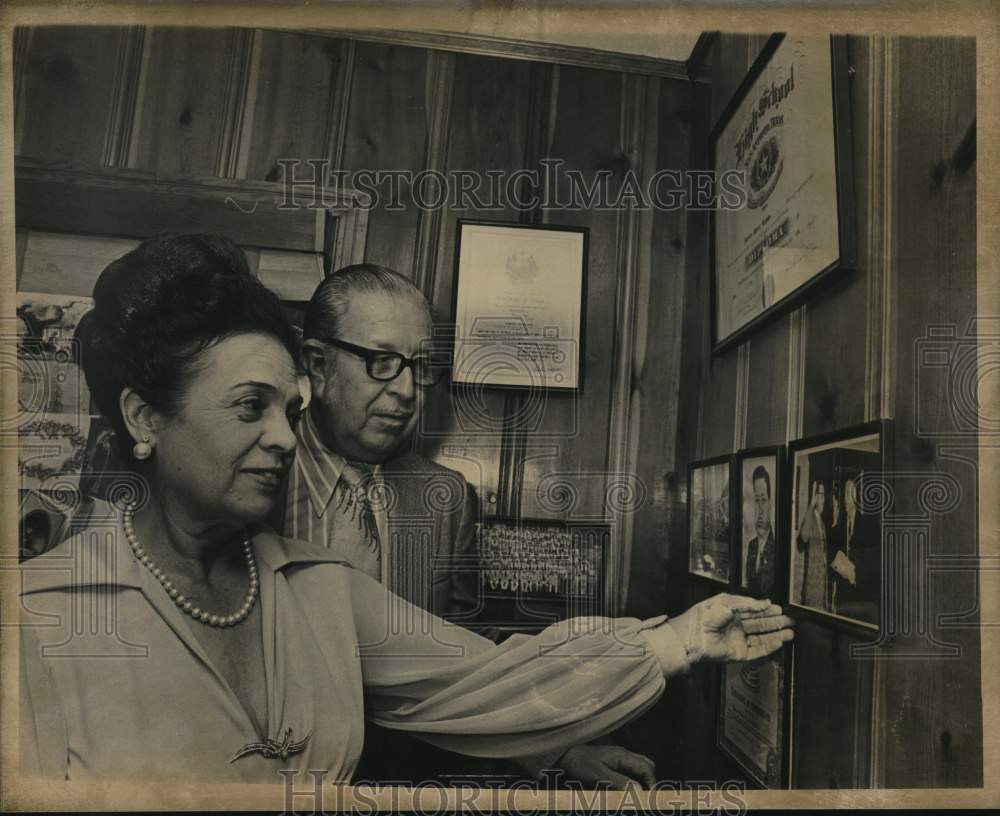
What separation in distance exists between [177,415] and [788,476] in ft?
3.25

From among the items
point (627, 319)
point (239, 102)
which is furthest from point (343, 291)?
point (627, 319)

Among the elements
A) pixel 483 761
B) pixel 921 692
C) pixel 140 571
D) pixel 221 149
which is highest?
pixel 221 149

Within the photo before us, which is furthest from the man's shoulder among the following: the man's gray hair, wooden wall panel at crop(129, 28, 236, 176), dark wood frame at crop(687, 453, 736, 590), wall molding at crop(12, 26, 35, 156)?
wall molding at crop(12, 26, 35, 156)

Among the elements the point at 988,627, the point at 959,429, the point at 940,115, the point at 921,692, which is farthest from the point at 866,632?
the point at 940,115

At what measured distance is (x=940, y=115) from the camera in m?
1.36

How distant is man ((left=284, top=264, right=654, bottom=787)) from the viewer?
4.77 feet

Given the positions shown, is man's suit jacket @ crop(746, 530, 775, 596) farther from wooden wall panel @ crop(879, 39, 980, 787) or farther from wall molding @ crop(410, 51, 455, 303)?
wall molding @ crop(410, 51, 455, 303)

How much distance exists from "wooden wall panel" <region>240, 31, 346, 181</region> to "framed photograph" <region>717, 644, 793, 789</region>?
1.11 meters

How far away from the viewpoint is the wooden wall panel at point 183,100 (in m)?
1.49

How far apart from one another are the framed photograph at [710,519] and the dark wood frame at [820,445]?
0.09m

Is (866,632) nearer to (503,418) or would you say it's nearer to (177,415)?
(503,418)

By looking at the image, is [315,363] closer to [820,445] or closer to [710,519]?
[710,519]

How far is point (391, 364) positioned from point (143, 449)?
1.40 ft

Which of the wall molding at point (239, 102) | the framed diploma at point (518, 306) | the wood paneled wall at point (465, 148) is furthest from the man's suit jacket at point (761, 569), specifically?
the wall molding at point (239, 102)
